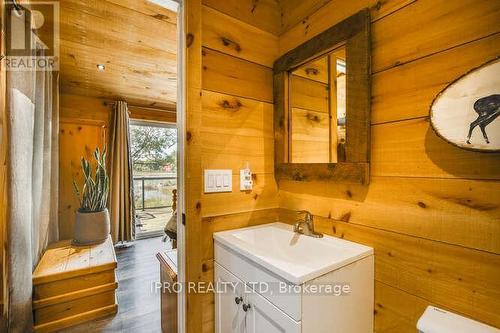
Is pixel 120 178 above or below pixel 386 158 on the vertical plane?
below

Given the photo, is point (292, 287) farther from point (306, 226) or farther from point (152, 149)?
point (152, 149)

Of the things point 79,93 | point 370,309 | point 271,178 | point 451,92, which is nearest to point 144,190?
point 79,93

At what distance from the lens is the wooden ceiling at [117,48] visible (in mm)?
1651

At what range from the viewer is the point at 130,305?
2129mm

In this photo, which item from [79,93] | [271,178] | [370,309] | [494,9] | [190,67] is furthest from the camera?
[79,93]

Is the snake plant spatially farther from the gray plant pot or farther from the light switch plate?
the light switch plate

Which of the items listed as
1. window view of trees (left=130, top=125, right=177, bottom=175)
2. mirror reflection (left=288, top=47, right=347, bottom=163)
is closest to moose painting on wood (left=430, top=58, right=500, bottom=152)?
mirror reflection (left=288, top=47, right=347, bottom=163)

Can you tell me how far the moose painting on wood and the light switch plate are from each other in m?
0.90

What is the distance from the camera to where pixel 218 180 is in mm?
1236

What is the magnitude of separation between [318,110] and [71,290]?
237 centimetres

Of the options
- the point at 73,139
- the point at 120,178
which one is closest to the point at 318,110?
the point at 120,178

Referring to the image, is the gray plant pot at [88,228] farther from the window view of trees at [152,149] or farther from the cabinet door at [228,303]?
the cabinet door at [228,303]

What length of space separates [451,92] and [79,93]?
4110 millimetres

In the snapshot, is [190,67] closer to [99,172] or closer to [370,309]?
[370,309]
